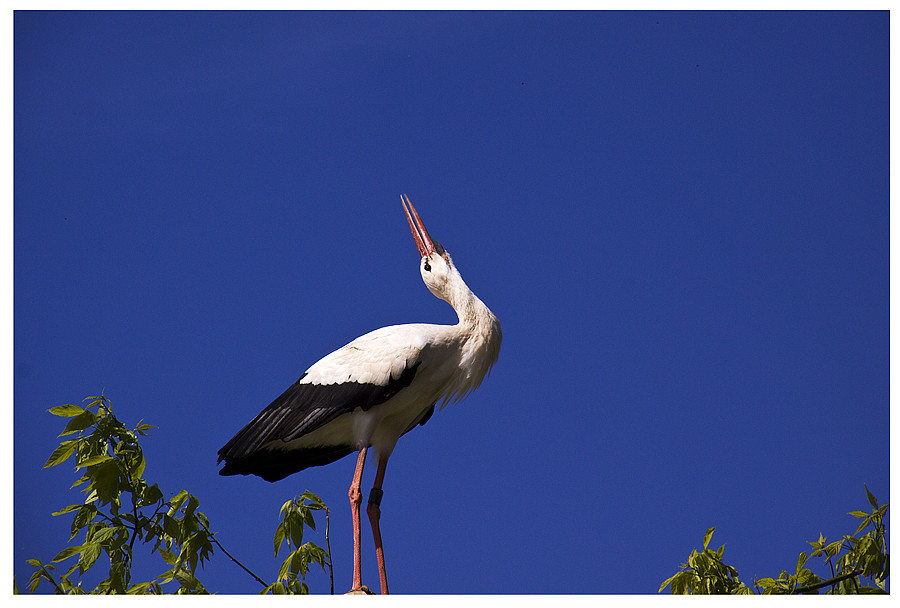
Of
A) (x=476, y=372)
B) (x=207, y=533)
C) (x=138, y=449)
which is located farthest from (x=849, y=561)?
(x=138, y=449)

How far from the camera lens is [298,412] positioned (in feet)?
19.6

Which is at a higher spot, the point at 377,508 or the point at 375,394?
the point at 375,394

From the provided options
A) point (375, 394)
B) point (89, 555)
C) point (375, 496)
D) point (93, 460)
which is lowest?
point (89, 555)

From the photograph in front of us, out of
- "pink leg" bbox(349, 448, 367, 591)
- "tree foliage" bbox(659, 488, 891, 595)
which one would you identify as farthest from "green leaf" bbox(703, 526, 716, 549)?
"pink leg" bbox(349, 448, 367, 591)

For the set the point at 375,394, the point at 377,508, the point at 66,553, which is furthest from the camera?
the point at 377,508

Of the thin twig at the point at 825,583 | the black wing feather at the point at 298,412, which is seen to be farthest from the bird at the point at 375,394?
the thin twig at the point at 825,583

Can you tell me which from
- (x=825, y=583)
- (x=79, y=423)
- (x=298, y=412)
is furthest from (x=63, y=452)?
(x=825, y=583)

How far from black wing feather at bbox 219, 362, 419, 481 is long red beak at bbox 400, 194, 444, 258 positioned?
107 centimetres

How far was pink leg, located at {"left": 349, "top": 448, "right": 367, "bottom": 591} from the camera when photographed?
18.4ft

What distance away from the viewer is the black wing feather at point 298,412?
5.90 m

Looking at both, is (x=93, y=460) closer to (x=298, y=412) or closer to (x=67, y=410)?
(x=67, y=410)

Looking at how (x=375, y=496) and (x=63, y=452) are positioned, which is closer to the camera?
(x=63, y=452)

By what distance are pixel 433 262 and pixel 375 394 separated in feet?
3.69

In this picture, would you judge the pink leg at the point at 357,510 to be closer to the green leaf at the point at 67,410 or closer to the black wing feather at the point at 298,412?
the black wing feather at the point at 298,412
